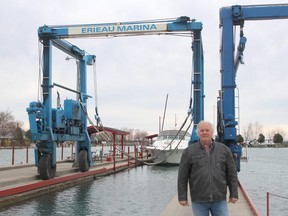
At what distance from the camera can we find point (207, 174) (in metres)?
4.89

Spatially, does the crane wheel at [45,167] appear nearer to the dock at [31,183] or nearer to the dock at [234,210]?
the dock at [31,183]

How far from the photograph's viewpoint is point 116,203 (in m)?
14.6

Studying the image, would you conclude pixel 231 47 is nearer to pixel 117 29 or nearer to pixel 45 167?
pixel 117 29

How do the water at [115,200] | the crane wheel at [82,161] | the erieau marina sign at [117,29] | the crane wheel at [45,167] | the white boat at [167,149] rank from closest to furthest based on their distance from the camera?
the water at [115,200]
the crane wheel at [45,167]
the erieau marina sign at [117,29]
the crane wheel at [82,161]
the white boat at [167,149]

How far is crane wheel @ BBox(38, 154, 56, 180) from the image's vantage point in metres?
16.6

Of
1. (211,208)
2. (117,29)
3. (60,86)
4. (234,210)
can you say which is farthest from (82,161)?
(211,208)

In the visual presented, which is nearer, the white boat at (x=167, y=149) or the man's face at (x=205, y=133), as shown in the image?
the man's face at (x=205, y=133)

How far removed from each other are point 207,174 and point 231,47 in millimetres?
7071

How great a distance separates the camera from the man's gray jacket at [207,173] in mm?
4910

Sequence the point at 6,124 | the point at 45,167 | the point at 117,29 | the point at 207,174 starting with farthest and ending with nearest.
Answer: the point at 6,124 → the point at 117,29 → the point at 45,167 → the point at 207,174

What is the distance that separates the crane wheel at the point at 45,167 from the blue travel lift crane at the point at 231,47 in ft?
26.0

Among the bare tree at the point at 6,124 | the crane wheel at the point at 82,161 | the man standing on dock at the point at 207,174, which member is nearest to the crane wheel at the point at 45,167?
the crane wheel at the point at 82,161

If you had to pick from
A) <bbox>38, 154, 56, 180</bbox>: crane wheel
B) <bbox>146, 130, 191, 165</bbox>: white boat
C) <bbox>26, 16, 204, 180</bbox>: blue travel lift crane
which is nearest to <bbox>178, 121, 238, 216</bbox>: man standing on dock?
<bbox>26, 16, 204, 180</bbox>: blue travel lift crane

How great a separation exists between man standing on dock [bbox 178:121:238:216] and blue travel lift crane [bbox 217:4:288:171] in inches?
230
